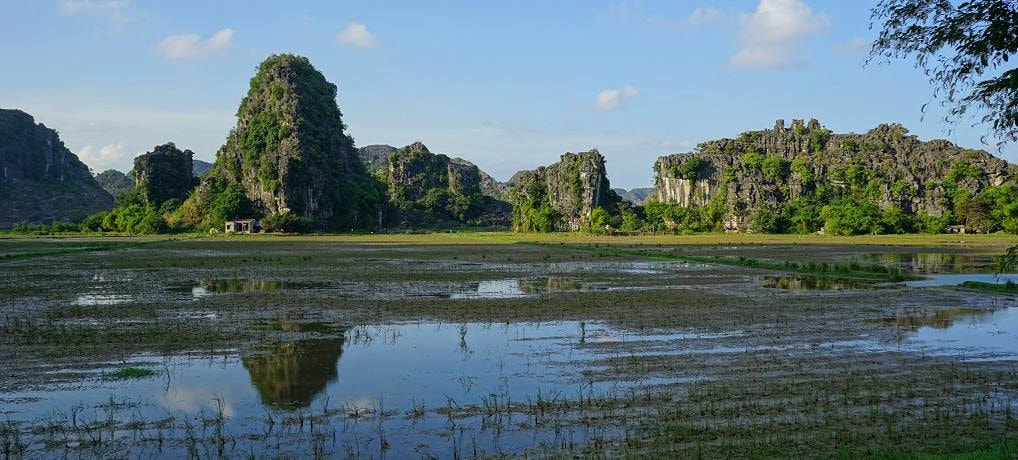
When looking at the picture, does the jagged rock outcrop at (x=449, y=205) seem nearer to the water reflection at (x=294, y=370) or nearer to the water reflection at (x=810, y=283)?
the water reflection at (x=810, y=283)

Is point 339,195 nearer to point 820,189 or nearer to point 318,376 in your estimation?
point 820,189

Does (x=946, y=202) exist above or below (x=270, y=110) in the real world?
below

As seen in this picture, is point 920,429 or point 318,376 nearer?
point 920,429

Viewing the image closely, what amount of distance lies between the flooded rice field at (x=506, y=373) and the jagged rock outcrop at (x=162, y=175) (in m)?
119

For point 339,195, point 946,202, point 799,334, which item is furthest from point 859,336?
point 339,195

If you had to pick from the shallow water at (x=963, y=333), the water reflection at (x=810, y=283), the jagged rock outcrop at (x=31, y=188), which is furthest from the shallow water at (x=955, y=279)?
the jagged rock outcrop at (x=31, y=188)

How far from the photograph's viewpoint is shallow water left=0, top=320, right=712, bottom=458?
32.0ft

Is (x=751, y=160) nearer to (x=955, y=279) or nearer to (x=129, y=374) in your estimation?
(x=955, y=279)

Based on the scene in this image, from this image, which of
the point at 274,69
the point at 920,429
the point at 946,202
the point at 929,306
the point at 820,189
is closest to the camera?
the point at 920,429

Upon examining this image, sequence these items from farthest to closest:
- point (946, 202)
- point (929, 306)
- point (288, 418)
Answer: point (946, 202) < point (929, 306) < point (288, 418)

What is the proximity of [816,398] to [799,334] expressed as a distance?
21.4 ft

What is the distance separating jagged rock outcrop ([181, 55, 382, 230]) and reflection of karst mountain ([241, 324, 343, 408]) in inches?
4316

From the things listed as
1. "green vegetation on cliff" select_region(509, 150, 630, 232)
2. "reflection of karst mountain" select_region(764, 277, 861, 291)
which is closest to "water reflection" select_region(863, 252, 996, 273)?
"reflection of karst mountain" select_region(764, 277, 861, 291)

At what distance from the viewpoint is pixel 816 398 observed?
10500mm
